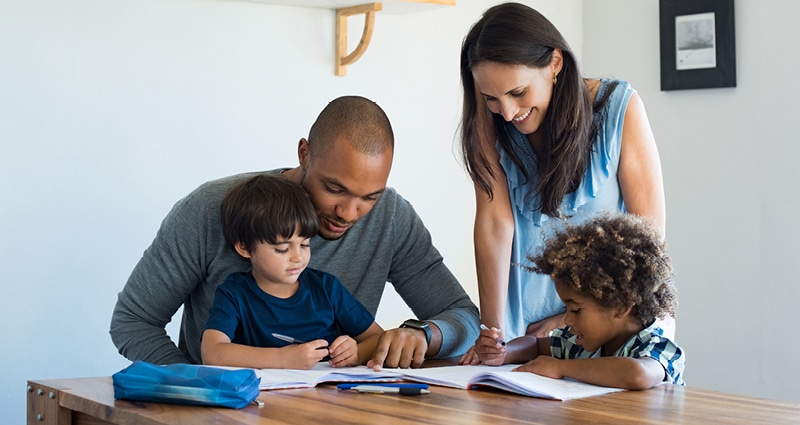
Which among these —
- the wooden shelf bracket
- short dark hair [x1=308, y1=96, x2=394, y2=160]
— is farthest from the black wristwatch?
the wooden shelf bracket

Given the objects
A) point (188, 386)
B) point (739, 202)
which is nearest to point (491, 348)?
point (188, 386)

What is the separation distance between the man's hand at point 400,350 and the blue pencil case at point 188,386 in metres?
0.41

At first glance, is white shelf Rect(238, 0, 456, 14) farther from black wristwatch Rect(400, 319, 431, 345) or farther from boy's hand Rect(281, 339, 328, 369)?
Result: boy's hand Rect(281, 339, 328, 369)

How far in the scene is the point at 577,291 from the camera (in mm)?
1520

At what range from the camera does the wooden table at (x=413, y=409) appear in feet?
3.72

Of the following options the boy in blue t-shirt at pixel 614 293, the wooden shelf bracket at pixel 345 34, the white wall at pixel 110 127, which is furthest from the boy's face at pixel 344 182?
the wooden shelf bracket at pixel 345 34

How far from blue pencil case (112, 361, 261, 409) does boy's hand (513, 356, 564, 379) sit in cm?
44

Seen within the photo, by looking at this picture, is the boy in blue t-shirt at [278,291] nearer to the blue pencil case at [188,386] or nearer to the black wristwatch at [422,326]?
the black wristwatch at [422,326]

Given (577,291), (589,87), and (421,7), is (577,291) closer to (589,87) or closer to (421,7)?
(589,87)

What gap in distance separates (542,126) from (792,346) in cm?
165

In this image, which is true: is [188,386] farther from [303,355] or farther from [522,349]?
[522,349]

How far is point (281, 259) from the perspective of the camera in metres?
1.67

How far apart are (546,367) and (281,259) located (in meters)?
0.50

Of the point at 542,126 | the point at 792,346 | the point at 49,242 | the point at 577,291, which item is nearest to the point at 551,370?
the point at 577,291
